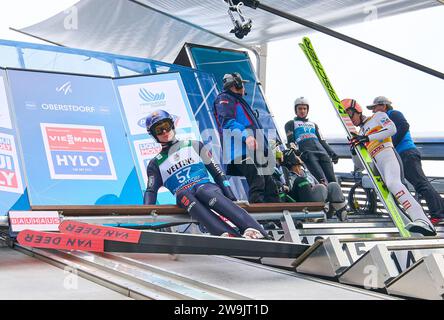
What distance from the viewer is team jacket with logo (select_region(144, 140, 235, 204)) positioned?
216 inches

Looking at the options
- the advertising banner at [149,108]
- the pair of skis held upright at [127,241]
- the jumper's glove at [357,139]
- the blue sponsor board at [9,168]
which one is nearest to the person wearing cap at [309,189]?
the jumper's glove at [357,139]

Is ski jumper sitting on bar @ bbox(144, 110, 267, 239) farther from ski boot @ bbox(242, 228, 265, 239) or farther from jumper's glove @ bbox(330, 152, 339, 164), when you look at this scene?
jumper's glove @ bbox(330, 152, 339, 164)

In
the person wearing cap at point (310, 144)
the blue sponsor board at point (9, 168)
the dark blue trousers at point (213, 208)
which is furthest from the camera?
the person wearing cap at point (310, 144)

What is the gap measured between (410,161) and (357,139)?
1.14 metres

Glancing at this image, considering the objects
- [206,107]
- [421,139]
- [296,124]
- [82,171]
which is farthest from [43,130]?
[421,139]

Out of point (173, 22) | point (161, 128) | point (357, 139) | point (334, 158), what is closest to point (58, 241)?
point (161, 128)

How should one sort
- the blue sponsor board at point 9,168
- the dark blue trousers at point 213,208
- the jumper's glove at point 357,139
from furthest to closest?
the jumper's glove at point 357,139 → the blue sponsor board at point 9,168 → the dark blue trousers at point 213,208

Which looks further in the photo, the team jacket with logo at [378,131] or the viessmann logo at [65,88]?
the team jacket with logo at [378,131]

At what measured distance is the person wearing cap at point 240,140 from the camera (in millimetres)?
6246

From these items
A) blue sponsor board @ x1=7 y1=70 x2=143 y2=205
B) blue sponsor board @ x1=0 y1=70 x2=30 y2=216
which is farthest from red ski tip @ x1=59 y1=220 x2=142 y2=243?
blue sponsor board @ x1=7 y1=70 x2=143 y2=205

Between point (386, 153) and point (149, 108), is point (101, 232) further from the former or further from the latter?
point (386, 153)

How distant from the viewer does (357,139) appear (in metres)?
6.90

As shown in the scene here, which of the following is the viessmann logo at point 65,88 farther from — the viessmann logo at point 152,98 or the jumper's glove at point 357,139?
the jumper's glove at point 357,139

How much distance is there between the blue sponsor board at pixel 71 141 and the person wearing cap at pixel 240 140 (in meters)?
0.94
